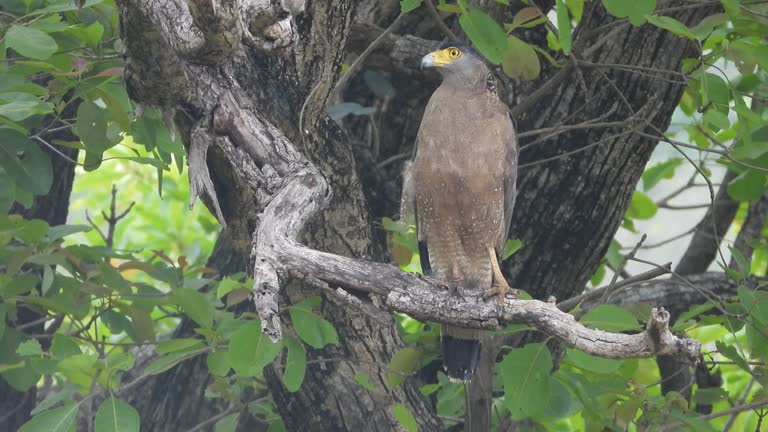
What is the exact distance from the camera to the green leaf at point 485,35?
3.23 meters

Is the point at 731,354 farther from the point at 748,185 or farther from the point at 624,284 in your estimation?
the point at 748,185

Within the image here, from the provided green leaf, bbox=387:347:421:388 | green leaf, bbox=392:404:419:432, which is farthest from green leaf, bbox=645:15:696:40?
green leaf, bbox=392:404:419:432

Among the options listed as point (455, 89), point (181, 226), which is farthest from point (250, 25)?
point (181, 226)

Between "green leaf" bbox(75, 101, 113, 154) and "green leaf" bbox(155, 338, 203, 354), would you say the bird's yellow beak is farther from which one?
"green leaf" bbox(155, 338, 203, 354)

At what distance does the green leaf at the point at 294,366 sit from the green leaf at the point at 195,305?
0.31 meters

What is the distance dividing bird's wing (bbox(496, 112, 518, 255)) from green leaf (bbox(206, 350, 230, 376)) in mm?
1206

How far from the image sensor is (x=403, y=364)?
11.6ft

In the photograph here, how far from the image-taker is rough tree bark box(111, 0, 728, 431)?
10.2 ft

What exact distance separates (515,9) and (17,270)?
7.58 ft

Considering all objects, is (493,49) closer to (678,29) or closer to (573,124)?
(678,29)

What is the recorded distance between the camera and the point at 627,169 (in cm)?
417

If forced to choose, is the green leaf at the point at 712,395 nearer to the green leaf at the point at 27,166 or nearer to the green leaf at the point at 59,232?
the green leaf at the point at 59,232

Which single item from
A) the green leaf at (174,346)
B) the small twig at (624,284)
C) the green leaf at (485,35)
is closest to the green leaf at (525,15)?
the green leaf at (485,35)

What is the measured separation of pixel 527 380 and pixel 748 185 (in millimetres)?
1477
